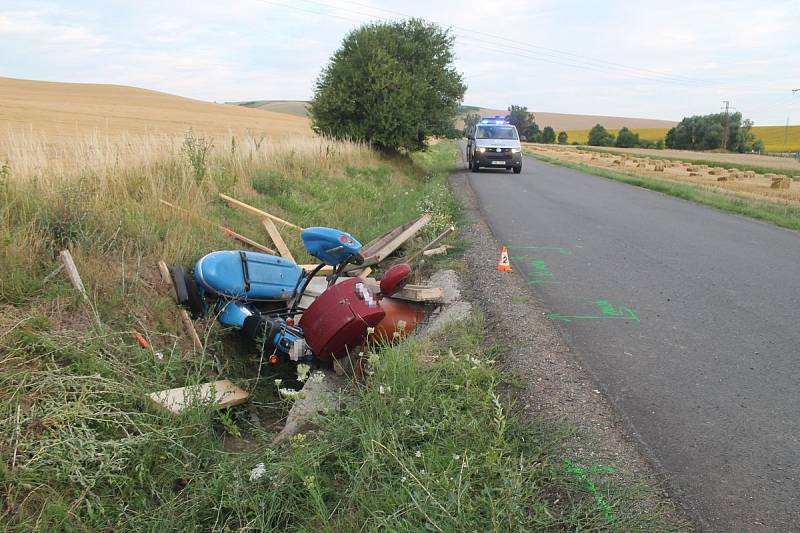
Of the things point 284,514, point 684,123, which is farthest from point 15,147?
point 684,123

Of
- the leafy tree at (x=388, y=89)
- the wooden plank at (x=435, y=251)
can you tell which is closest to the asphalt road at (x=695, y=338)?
the wooden plank at (x=435, y=251)

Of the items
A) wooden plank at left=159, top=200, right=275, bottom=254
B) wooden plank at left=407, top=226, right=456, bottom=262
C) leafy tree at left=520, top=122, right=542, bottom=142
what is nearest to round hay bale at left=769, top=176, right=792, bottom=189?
wooden plank at left=407, top=226, right=456, bottom=262

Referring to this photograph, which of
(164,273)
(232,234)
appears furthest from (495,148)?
(164,273)

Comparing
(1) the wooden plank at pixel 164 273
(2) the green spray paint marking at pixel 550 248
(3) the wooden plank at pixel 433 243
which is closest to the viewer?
(1) the wooden plank at pixel 164 273

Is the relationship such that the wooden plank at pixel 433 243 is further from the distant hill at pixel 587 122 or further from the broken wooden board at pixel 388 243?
the distant hill at pixel 587 122

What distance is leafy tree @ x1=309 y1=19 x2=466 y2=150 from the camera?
67.9ft

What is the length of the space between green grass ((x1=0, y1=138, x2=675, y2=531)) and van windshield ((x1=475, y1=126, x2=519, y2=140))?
20233 mm

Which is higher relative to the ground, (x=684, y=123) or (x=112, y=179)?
(x=684, y=123)

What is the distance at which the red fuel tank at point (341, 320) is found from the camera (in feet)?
14.9

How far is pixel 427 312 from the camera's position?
576cm

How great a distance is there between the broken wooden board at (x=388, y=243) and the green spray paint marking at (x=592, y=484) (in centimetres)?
487

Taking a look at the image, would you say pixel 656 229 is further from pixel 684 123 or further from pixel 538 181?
pixel 684 123

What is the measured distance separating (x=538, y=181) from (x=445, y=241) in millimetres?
12430

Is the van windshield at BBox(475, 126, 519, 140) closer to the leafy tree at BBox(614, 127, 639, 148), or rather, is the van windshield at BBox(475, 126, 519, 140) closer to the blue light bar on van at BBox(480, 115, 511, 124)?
the blue light bar on van at BBox(480, 115, 511, 124)
